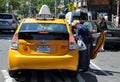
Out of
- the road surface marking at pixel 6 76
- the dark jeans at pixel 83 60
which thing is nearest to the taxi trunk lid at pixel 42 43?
the road surface marking at pixel 6 76

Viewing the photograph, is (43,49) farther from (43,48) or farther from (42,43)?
(42,43)

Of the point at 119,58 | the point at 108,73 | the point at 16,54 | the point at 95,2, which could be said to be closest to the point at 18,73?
the point at 16,54

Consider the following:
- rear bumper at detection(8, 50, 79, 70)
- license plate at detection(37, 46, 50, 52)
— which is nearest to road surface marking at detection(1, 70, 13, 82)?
rear bumper at detection(8, 50, 79, 70)

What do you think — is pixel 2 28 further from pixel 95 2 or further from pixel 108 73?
pixel 95 2

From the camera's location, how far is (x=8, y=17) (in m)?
31.7

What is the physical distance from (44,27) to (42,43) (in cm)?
44

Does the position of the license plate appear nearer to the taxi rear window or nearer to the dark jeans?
A: the taxi rear window

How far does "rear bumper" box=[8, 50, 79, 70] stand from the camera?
369 inches

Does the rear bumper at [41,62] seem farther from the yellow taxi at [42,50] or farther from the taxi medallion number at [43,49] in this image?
the taxi medallion number at [43,49]

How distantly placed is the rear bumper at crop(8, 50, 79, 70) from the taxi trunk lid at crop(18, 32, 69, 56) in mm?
168

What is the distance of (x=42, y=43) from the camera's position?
31.5ft

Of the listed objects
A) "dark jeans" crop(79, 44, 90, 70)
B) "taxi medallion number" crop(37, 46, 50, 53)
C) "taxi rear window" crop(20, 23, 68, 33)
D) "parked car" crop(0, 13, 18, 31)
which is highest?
"taxi rear window" crop(20, 23, 68, 33)

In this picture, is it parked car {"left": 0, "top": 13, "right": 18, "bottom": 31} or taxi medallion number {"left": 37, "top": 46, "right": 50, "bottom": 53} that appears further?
parked car {"left": 0, "top": 13, "right": 18, "bottom": 31}

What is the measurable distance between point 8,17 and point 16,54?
22505mm
